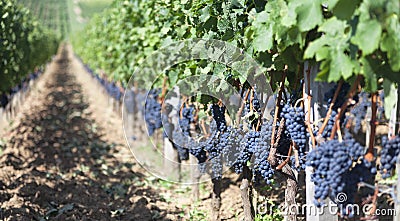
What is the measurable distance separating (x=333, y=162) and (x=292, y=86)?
0.88 meters

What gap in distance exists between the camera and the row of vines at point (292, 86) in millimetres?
2062

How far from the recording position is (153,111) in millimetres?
6371

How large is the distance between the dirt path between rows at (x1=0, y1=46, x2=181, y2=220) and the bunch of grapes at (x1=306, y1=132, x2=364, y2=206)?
2.39 metres

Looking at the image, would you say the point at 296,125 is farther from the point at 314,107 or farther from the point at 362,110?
the point at 362,110

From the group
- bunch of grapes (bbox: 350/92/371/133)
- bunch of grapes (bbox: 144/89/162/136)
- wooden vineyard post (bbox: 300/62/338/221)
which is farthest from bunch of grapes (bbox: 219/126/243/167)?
bunch of grapes (bbox: 144/89/162/136)

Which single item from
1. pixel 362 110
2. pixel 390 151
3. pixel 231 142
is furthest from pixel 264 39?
pixel 362 110

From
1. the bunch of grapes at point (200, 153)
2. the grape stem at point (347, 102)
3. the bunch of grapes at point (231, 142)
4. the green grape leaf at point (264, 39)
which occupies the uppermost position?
the green grape leaf at point (264, 39)

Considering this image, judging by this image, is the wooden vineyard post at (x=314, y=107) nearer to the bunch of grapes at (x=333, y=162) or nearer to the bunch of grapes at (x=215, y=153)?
the bunch of grapes at (x=333, y=162)

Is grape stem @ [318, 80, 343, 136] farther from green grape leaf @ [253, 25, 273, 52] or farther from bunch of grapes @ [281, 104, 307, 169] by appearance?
green grape leaf @ [253, 25, 273, 52]

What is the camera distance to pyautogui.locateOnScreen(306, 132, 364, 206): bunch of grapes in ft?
7.67

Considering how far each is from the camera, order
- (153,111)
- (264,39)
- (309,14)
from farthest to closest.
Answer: (153,111)
(264,39)
(309,14)

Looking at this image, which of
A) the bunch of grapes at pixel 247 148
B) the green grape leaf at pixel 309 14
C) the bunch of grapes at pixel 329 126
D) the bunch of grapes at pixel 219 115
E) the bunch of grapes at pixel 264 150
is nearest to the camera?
the green grape leaf at pixel 309 14

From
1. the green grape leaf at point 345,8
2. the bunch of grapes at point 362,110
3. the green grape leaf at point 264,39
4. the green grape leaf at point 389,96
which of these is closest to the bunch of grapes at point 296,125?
the green grape leaf at point 264,39

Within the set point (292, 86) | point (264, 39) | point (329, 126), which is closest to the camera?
point (264, 39)
